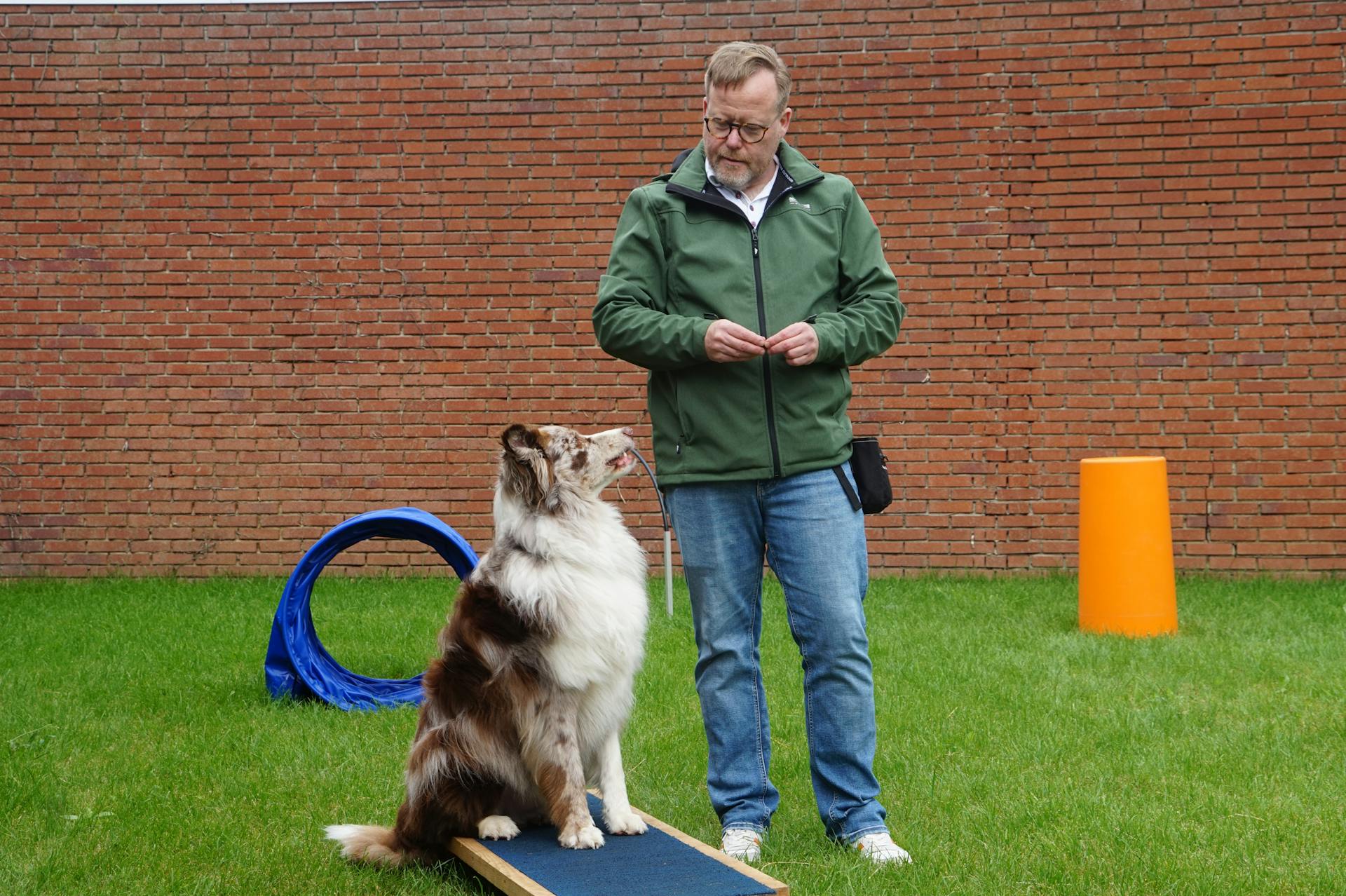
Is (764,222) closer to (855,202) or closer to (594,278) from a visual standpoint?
(855,202)

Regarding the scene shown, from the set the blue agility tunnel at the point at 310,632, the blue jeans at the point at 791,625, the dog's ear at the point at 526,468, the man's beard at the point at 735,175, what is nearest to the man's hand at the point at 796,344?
the blue jeans at the point at 791,625

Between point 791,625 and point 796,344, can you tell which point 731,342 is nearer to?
point 796,344

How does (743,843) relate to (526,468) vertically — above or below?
below

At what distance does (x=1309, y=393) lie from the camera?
9.94 metres

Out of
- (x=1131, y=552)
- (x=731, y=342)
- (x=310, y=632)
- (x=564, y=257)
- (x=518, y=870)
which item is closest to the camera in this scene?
(x=518, y=870)

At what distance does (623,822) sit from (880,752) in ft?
6.06

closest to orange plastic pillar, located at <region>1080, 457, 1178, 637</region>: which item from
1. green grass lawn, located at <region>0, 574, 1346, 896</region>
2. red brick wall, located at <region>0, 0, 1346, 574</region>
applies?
green grass lawn, located at <region>0, 574, 1346, 896</region>

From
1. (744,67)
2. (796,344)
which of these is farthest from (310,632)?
(744,67)

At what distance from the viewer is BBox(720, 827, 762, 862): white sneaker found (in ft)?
13.4

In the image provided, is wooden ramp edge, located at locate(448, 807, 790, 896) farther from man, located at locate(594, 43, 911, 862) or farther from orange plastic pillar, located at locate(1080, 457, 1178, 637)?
orange plastic pillar, located at locate(1080, 457, 1178, 637)

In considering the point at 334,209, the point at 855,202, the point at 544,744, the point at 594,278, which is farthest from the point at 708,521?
the point at 334,209

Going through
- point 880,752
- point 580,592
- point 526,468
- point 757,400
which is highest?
point 757,400

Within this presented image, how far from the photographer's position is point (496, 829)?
13.0 feet

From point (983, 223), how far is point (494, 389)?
4083 mm
